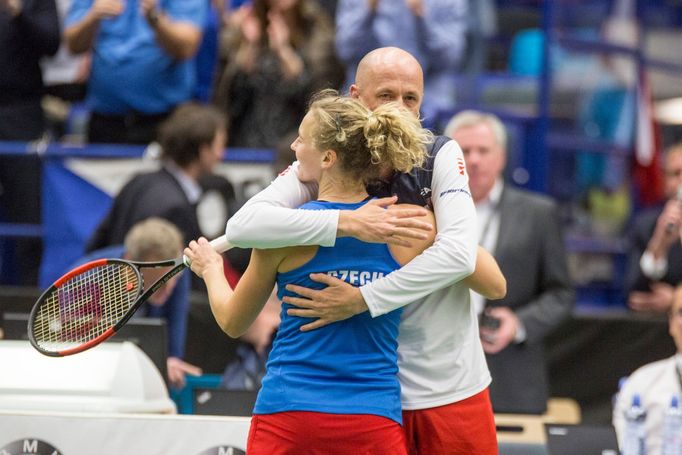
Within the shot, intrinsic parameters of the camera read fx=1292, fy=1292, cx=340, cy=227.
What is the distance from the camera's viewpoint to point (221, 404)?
16.9 ft

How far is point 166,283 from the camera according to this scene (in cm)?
538

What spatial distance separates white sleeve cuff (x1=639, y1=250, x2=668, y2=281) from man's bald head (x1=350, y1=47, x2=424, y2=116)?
415 centimetres

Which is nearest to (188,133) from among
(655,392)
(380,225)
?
(655,392)

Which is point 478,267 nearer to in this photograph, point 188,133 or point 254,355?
point 254,355

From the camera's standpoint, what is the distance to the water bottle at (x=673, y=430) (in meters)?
5.48

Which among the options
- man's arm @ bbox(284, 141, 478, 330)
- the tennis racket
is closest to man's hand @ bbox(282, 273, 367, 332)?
man's arm @ bbox(284, 141, 478, 330)

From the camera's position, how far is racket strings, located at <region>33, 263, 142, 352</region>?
3990mm

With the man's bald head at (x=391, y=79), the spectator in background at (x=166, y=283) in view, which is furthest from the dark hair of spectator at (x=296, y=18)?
the man's bald head at (x=391, y=79)

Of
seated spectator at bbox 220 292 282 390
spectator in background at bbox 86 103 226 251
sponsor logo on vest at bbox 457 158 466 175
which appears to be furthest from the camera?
spectator in background at bbox 86 103 226 251

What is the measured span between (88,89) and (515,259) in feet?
9.91

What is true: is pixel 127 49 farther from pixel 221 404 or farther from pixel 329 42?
pixel 221 404

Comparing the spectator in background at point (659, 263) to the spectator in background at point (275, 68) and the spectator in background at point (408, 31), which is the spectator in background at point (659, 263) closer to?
the spectator in background at point (408, 31)

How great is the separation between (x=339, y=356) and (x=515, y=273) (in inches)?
116

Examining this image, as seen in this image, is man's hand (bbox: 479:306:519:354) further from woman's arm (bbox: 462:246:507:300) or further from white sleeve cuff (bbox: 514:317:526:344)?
woman's arm (bbox: 462:246:507:300)
